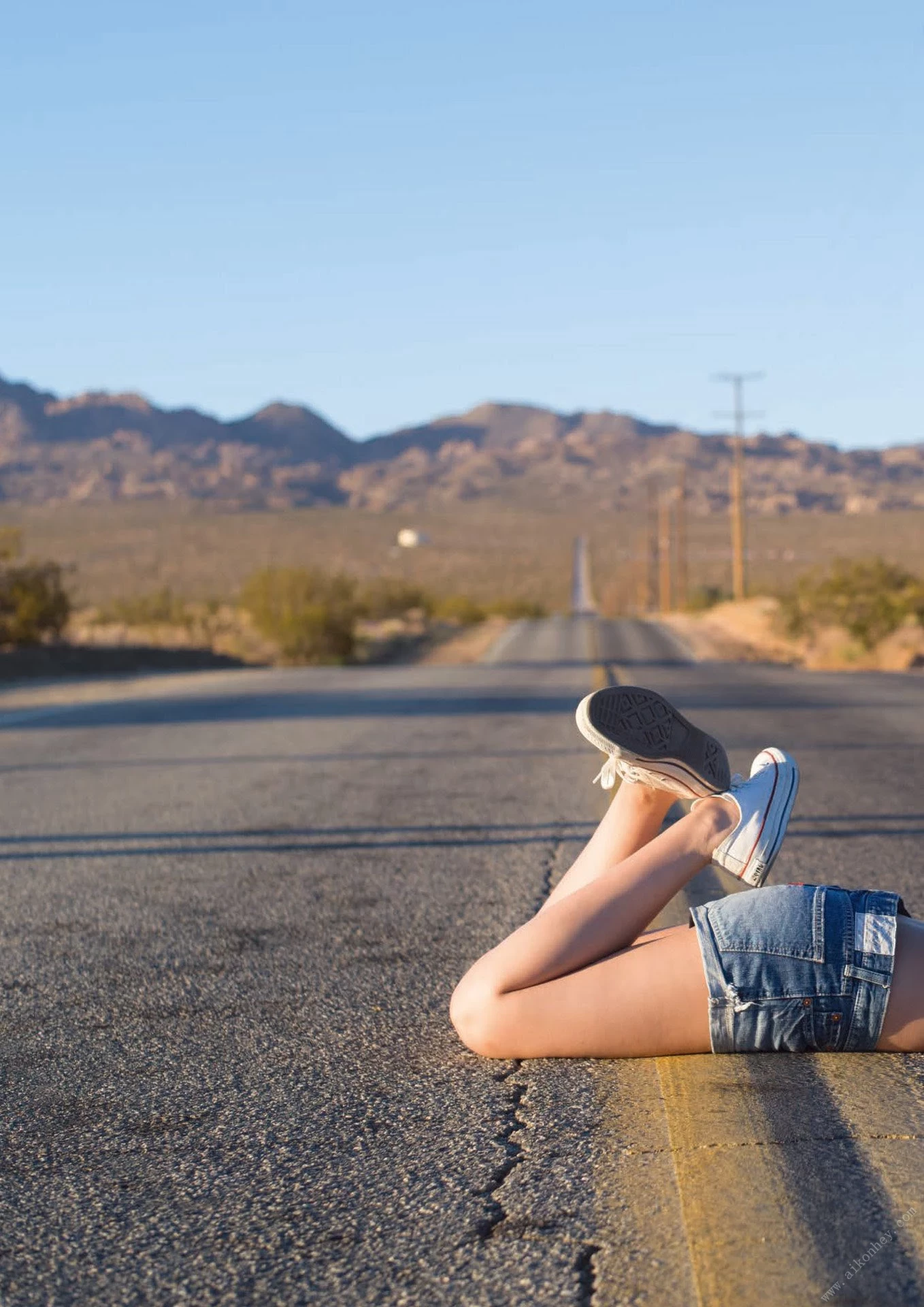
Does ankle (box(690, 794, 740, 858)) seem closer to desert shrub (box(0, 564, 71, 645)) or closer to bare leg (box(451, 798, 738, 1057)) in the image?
bare leg (box(451, 798, 738, 1057))

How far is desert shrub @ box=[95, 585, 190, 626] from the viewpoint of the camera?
46969 mm

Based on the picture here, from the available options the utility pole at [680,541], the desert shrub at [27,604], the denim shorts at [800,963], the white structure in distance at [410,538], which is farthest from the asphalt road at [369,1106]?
the white structure in distance at [410,538]

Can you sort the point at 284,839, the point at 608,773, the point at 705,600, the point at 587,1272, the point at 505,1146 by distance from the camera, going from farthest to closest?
1. the point at 705,600
2. the point at 284,839
3. the point at 608,773
4. the point at 505,1146
5. the point at 587,1272

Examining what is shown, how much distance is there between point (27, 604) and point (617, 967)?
30.8 metres

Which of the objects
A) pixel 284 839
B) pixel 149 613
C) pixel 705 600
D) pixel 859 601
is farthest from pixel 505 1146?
pixel 705 600

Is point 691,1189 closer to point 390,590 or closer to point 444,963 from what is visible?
point 444,963

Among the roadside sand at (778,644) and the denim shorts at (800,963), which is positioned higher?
the denim shorts at (800,963)

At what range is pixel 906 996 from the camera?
3.41 meters

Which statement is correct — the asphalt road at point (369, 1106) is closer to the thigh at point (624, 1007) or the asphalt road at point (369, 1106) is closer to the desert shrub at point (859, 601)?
the thigh at point (624, 1007)

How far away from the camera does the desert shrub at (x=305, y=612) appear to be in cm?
4081

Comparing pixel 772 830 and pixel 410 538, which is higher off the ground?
pixel 772 830

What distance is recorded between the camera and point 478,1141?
3.14 meters

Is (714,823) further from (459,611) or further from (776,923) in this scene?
(459,611)

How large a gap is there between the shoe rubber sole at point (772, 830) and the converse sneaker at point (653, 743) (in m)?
0.16
